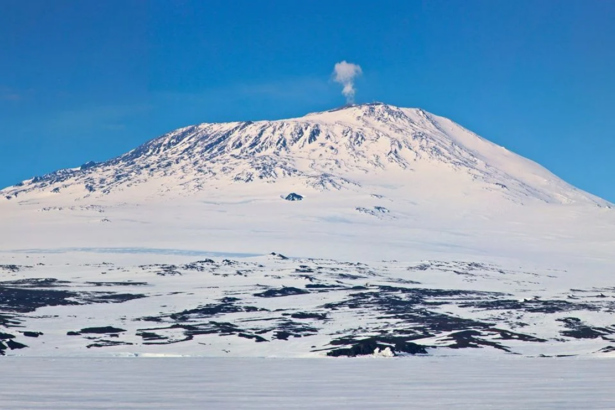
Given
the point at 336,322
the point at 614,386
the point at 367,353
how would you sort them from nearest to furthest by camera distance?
the point at 614,386, the point at 367,353, the point at 336,322

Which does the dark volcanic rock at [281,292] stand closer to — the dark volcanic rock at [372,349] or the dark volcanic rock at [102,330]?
the dark volcanic rock at [102,330]

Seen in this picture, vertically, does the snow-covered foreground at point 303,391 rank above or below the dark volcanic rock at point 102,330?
above

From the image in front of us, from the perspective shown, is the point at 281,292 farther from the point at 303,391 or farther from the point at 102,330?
the point at 303,391

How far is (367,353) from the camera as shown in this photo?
83.5m

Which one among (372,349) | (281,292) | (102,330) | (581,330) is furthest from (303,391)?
(281,292)

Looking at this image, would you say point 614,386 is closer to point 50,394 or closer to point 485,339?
point 50,394

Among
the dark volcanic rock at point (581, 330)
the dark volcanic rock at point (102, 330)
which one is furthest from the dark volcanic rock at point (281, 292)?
the dark volcanic rock at point (581, 330)

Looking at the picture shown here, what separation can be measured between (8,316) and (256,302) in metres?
47.8

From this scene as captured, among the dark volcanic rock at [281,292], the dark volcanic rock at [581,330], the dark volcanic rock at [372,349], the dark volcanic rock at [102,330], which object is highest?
the dark volcanic rock at [281,292]

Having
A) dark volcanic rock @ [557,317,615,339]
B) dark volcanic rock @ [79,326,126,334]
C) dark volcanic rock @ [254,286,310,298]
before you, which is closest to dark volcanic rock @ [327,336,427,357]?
dark volcanic rock @ [557,317,615,339]

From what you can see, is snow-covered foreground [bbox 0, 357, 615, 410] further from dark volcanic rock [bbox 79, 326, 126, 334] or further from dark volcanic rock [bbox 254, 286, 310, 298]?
dark volcanic rock [bbox 254, 286, 310, 298]

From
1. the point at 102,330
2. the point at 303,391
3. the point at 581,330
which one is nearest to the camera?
the point at 303,391

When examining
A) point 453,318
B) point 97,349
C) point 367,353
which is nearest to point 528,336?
point 453,318

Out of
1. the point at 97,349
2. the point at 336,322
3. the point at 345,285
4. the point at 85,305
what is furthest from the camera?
the point at 345,285
